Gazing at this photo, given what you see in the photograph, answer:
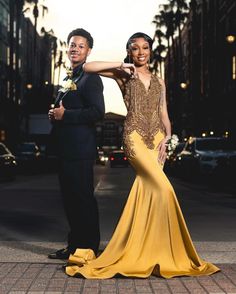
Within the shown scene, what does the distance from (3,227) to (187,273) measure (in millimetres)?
5233

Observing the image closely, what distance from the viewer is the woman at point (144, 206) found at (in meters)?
6.53

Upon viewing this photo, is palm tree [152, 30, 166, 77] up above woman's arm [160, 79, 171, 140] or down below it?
above

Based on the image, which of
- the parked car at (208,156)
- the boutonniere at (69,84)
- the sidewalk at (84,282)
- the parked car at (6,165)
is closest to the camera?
the sidewalk at (84,282)

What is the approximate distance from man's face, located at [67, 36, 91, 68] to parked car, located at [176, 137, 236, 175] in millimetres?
19251

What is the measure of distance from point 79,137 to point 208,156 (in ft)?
71.3

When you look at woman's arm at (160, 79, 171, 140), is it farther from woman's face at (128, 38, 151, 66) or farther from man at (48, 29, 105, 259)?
man at (48, 29, 105, 259)

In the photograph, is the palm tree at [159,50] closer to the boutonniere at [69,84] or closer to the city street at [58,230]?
the city street at [58,230]

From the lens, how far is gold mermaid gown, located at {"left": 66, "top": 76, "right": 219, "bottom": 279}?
21.4 ft

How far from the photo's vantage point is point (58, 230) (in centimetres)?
1079

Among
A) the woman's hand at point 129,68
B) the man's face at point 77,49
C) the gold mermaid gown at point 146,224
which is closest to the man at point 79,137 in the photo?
the man's face at point 77,49

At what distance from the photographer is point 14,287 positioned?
6.02m

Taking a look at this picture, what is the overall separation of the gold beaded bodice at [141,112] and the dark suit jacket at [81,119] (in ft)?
0.87

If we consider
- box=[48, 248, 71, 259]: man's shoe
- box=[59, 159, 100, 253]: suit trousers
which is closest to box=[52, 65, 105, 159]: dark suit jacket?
box=[59, 159, 100, 253]: suit trousers

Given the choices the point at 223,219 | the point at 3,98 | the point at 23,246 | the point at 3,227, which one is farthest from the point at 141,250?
the point at 3,98
